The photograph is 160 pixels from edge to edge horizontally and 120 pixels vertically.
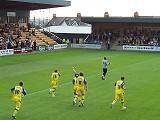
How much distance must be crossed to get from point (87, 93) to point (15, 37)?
3511 centimetres

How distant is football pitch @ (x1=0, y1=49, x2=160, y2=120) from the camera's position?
66.3 feet

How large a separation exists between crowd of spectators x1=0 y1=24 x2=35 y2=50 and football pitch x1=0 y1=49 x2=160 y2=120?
32.8ft

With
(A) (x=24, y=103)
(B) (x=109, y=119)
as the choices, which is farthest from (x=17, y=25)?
(B) (x=109, y=119)

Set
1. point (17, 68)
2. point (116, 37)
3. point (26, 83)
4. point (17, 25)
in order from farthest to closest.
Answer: point (116, 37) < point (17, 25) < point (17, 68) < point (26, 83)

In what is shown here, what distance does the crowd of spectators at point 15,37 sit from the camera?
54619 millimetres

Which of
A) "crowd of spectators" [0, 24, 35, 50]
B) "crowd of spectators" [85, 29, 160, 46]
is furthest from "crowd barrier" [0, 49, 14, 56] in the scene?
"crowd of spectators" [85, 29, 160, 46]

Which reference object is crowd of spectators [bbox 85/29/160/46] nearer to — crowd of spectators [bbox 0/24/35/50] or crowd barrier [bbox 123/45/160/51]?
crowd barrier [bbox 123/45/160/51]

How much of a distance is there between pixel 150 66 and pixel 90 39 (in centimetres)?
3147

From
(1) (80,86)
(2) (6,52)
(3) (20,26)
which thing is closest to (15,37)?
(3) (20,26)

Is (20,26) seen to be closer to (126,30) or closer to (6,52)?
(6,52)

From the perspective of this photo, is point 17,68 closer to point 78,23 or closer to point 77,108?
point 77,108

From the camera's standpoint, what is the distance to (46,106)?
21.9 metres

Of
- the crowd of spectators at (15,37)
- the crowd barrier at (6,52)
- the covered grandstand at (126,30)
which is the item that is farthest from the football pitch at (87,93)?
the covered grandstand at (126,30)

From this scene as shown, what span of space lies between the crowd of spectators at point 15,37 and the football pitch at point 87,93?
9.99 meters
